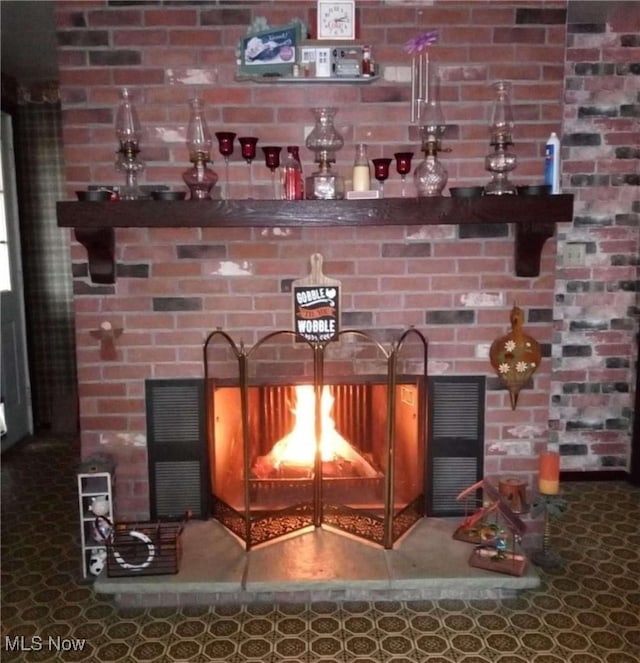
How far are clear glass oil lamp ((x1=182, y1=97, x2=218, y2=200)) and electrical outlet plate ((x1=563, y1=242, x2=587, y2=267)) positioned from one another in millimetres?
1884

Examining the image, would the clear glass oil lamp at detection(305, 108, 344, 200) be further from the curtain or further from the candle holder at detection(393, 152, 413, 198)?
the curtain

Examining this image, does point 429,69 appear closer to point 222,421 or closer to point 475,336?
point 475,336

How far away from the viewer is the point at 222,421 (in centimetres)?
253

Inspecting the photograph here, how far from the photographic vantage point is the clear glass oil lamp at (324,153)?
7.32 ft

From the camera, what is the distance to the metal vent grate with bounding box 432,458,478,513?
253 centimetres

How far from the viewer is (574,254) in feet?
10.6

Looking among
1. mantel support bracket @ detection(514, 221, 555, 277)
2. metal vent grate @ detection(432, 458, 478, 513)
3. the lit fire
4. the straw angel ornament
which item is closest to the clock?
mantel support bracket @ detection(514, 221, 555, 277)

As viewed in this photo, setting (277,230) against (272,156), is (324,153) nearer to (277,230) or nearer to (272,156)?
(272,156)

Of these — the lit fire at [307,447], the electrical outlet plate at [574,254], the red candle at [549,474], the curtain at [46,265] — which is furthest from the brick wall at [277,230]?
the curtain at [46,265]

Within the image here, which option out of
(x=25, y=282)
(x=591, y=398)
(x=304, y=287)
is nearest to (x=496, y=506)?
(x=304, y=287)

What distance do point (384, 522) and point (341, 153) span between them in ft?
4.42

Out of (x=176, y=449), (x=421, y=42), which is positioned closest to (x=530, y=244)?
(x=421, y=42)

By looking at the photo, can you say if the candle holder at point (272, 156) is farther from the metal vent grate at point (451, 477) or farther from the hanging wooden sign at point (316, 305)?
the metal vent grate at point (451, 477)

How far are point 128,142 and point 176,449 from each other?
1133mm
